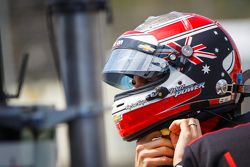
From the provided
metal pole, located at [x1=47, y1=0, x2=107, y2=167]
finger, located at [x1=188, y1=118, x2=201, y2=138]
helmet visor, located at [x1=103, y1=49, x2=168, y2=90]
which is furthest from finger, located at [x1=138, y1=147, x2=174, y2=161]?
metal pole, located at [x1=47, y1=0, x2=107, y2=167]

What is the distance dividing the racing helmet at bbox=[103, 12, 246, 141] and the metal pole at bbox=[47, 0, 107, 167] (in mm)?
987

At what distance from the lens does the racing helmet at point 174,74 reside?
9.34ft

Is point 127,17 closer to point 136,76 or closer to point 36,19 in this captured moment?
point 136,76

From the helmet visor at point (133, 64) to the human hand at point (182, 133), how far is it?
0.86ft

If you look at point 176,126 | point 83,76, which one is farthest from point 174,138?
point 83,76

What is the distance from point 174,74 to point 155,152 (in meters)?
0.34

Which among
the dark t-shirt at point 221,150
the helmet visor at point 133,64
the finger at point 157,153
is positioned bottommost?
the finger at point 157,153

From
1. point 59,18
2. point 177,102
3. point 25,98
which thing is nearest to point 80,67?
point 59,18

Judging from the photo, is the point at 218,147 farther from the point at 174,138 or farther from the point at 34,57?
the point at 34,57

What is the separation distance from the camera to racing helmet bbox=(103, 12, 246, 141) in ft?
9.34

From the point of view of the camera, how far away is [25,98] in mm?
2234

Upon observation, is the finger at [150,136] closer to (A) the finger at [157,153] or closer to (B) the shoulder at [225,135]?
(A) the finger at [157,153]

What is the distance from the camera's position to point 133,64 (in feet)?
9.53

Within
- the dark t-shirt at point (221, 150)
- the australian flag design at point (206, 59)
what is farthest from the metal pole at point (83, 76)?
the australian flag design at point (206, 59)
